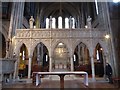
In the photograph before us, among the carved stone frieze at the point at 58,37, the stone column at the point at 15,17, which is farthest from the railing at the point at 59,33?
the stone column at the point at 15,17

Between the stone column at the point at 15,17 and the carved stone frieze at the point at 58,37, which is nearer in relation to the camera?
the carved stone frieze at the point at 58,37

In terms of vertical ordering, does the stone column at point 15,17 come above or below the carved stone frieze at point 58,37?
above

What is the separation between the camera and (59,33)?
44.5 feet

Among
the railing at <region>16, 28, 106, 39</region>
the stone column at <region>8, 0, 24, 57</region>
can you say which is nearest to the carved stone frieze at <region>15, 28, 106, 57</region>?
the railing at <region>16, 28, 106, 39</region>

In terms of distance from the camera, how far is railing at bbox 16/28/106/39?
13.3 m

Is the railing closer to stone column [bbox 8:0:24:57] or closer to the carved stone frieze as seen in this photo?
the carved stone frieze

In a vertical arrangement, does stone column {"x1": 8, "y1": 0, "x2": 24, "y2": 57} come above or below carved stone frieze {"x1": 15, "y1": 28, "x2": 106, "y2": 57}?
above

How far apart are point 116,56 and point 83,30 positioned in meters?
3.63

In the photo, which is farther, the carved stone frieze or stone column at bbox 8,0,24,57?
stone column at bbox 8,0,24,57

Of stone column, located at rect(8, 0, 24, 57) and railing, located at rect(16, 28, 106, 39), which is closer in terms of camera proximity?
railing, located at rect(16, 28, 106, 39)

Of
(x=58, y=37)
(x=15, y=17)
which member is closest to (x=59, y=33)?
(x=58, y=37)

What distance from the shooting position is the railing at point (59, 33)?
13.3 meters

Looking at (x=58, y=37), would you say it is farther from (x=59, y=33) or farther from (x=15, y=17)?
(x=15, y=17)

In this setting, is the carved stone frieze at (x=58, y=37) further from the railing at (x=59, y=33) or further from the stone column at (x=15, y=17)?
the stone column at (x=15, y=17)
